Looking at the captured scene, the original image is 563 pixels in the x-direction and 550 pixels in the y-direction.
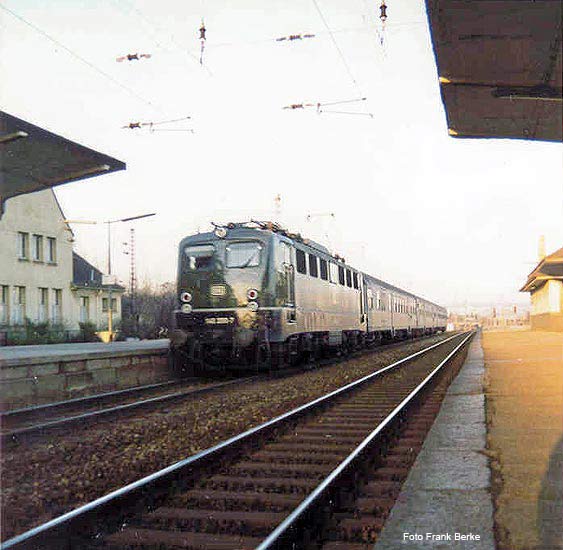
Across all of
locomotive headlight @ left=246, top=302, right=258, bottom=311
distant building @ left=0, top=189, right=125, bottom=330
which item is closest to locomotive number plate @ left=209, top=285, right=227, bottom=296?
locomotive headlight @ left=246, top=302, right=258, bottom=311

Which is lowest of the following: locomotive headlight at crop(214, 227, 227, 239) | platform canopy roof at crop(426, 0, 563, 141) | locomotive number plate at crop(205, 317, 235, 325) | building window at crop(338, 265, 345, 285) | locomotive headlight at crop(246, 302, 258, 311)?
locomotive number plate at crop(205, 317, 235, 325)

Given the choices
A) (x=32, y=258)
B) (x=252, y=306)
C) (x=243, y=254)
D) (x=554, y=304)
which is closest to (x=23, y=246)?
(x=32, y=258)

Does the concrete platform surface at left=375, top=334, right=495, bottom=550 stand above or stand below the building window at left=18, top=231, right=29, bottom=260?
below

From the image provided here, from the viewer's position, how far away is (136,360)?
15.1 metres

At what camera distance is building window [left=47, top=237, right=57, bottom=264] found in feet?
118

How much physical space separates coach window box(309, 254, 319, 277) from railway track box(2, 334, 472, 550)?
9.26 meters

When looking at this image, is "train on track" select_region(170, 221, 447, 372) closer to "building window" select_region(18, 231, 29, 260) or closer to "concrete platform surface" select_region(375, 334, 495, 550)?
"concrete platform surface" select_region(375, 334, 495, 550)

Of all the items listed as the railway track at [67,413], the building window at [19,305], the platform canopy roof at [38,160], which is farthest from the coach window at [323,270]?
the building window at [19,305]

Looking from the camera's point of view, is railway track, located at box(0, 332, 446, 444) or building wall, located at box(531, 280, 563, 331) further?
building wall, located at box(531, 280, 563, 331)

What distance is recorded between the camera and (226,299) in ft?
49.1

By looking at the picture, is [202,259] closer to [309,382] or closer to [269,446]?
[309,382]

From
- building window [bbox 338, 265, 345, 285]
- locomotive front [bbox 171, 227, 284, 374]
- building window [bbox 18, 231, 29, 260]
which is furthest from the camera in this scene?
building window [bbox 18, 231, 29, 260]

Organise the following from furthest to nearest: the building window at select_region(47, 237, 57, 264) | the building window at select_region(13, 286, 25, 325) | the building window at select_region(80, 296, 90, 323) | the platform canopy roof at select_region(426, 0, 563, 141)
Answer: the building window at select_region(80, 296, 90, 323) → the building window at select_region(47, 237, 57, 264) → the building window at select_region(13, 286, 25, 325) → the platform canopy roof at select_region(426, 0, 563, 141)

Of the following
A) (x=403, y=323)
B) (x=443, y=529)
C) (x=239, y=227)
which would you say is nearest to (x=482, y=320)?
(x=403, y=323)
